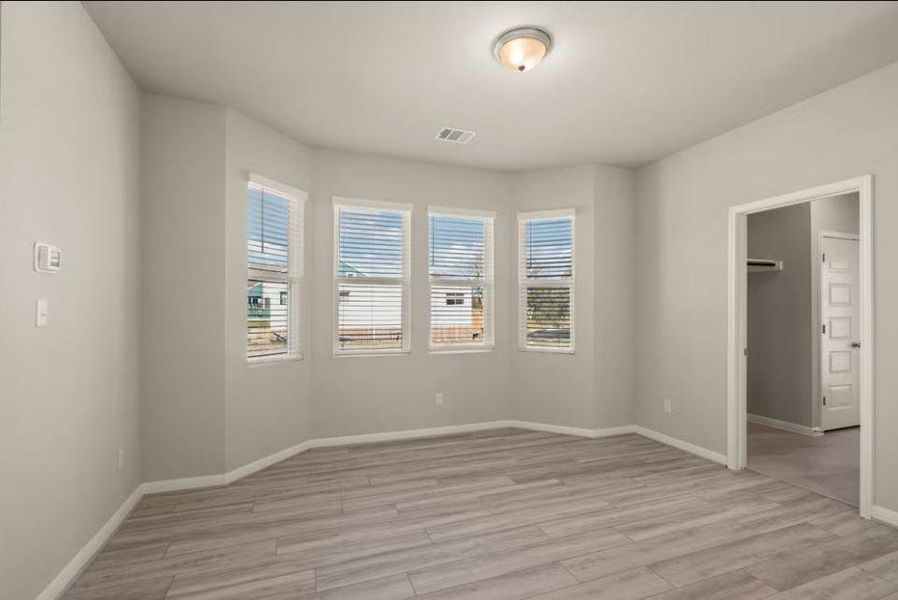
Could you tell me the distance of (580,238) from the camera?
15.8 ft

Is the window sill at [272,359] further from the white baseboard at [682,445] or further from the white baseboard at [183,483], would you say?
the white baseboard at [682,445]

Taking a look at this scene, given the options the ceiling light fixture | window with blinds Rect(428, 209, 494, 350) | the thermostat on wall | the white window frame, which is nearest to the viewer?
Result: the thermostat on wall

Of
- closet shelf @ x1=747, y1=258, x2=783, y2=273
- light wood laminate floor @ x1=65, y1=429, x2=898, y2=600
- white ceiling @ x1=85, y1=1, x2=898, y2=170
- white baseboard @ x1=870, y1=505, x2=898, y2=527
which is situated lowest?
light wood laminate floor @ x1=65, y1=429, x2=898, y2=600

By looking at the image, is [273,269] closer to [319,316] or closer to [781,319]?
[319,316]

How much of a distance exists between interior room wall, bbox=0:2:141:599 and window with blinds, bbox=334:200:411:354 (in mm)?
1790

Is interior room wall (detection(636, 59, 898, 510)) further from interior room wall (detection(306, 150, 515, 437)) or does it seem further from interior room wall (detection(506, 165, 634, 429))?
interior room wall (detection(306, 150, 515, 437))

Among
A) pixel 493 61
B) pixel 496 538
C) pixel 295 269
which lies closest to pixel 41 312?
pixel 295 269

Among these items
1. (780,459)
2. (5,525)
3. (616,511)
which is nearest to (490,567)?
(616,511)

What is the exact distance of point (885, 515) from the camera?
9.21 feet

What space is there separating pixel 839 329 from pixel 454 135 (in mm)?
4654

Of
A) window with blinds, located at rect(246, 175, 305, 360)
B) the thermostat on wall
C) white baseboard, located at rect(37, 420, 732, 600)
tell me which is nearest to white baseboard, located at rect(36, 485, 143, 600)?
white baseboard, located at rect(37, 420, 732, 600)

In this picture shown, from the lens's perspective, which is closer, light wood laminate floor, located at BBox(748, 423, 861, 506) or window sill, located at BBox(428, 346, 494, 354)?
light wood laminate floor, located at BBox(748, 423, 861, 506)

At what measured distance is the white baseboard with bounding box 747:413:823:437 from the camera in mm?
4828

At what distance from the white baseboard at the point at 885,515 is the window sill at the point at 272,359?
4261 mm
